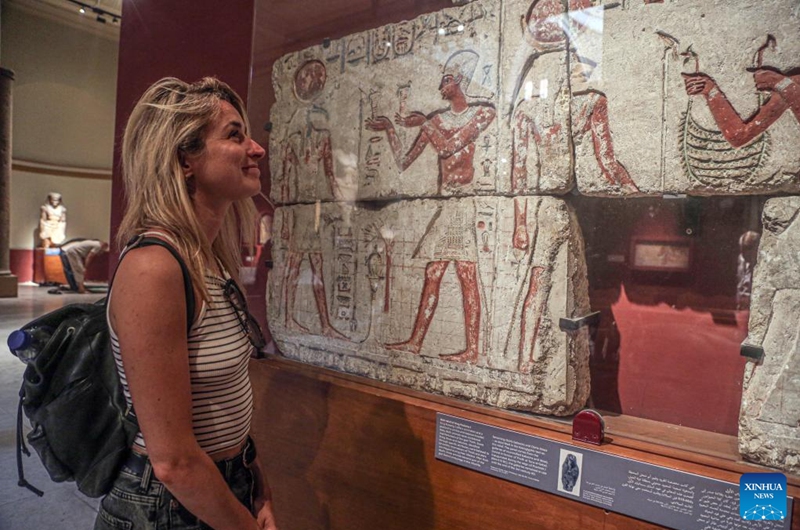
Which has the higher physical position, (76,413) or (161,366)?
(161,366)

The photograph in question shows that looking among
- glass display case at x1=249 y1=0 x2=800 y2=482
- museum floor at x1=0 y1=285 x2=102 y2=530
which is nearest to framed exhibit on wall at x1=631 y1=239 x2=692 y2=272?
glass display case at x1=249 y1=0 x2=800 y2=482

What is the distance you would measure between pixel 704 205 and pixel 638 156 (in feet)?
0.89

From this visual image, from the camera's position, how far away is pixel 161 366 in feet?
3.83

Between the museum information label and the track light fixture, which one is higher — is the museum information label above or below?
below

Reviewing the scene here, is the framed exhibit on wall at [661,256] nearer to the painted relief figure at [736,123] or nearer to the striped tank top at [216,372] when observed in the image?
the painted relief figure at [736,123]

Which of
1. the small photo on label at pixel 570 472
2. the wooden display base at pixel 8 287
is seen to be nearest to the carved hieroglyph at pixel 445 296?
the small photo on label at pixel 570 472

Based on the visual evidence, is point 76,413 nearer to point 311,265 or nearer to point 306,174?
point 311,265

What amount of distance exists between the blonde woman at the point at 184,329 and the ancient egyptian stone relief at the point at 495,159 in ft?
3.02

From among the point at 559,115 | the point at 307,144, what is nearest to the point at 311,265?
the point at 307,144

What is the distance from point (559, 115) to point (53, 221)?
11.8m

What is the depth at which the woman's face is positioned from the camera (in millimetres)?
1478

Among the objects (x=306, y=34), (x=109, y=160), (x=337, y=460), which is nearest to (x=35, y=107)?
(x=109, y=160)

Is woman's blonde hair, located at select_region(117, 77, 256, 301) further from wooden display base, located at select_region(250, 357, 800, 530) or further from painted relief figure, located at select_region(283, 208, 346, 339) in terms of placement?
painted relief figure, located at select_region(283, 208, 346, 339)

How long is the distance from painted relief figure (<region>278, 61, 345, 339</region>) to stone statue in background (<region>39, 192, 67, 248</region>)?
8.92m
